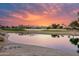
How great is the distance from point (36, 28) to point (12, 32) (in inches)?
9.3

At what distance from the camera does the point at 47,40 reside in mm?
2439

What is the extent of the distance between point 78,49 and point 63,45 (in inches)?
5.8

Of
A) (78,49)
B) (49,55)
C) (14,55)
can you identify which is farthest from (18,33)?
(78,49)

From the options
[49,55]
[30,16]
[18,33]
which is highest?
[30,16]

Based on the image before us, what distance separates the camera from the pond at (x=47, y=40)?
7.95ft

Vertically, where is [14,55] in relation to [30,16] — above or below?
below

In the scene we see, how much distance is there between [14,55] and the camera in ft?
7.91

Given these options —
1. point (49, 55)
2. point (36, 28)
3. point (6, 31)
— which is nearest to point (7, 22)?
point (6, 31)

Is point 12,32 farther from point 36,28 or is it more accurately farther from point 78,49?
point 78,49

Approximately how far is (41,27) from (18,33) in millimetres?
232

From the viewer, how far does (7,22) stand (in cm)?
246

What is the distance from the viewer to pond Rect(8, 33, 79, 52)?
2.42 m

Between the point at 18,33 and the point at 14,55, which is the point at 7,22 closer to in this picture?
the point at 18,33

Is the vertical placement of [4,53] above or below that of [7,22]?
below
